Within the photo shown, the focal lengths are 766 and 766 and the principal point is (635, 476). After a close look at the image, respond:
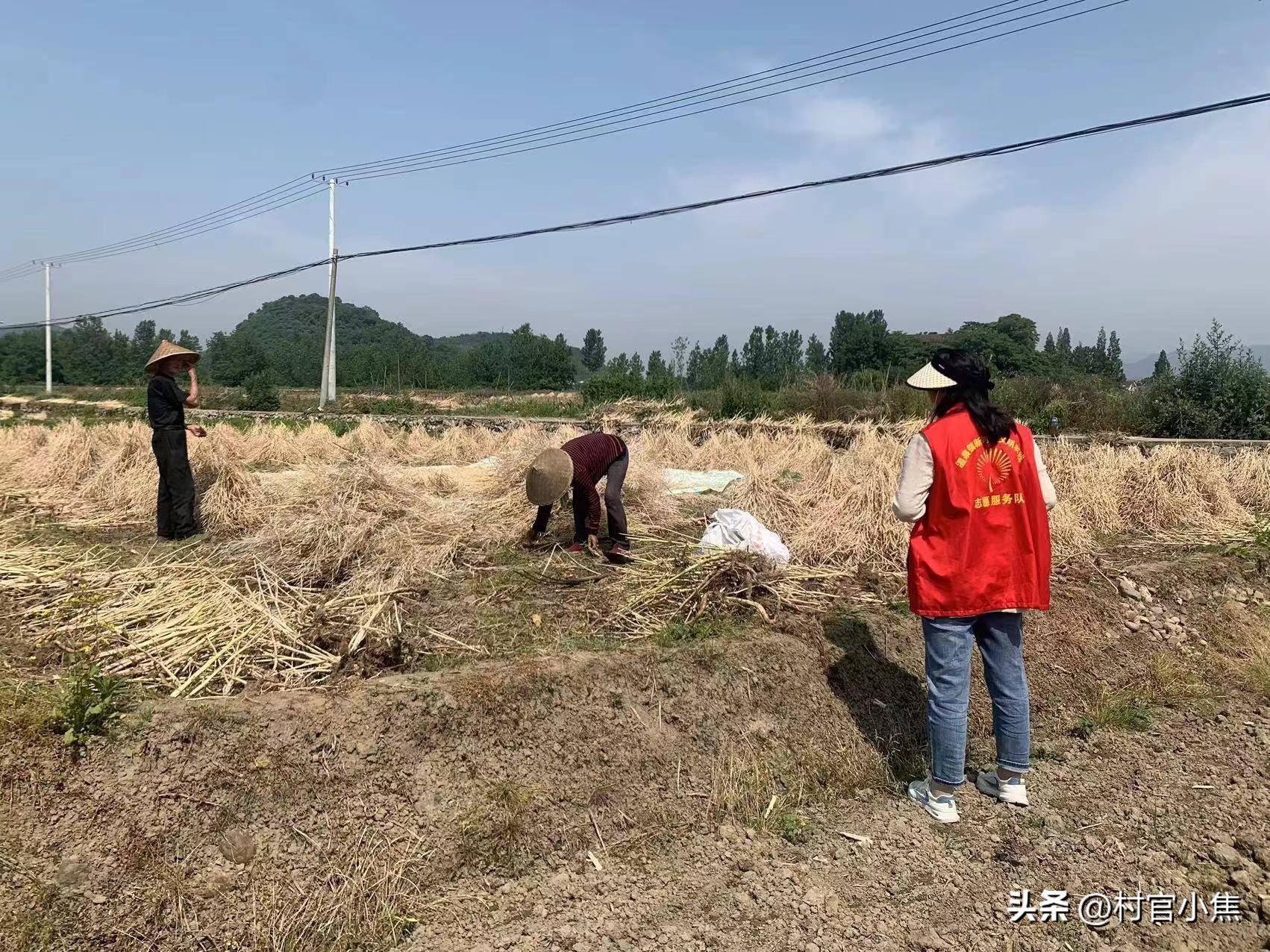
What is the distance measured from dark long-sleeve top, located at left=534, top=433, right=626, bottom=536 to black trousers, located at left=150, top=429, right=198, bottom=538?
8.34 ft

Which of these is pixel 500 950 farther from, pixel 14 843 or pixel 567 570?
pixel 567 570

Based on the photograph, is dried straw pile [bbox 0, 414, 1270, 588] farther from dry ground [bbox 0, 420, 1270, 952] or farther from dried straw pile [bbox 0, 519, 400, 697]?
dried straw pile [bbox 0, 519, 400, 697]

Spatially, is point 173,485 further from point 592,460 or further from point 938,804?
point 938,804

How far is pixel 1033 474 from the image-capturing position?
2.76 metres

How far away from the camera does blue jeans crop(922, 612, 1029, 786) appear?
2.76 m

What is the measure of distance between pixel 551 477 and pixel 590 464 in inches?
11.9

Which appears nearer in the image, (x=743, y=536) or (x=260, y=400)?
(x=743, y=536)

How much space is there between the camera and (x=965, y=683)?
2795mm

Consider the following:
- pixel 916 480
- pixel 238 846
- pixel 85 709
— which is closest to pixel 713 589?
pixel 916 480

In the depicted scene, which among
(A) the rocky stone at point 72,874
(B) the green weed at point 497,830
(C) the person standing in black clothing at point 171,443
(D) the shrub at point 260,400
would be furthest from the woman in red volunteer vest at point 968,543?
(D) the shrub at point 260,400

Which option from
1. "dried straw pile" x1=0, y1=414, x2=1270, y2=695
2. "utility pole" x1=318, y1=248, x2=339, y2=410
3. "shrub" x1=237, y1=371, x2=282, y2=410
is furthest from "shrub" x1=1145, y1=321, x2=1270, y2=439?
"shrub" x1=237, y1=371, x2=282, y2=410

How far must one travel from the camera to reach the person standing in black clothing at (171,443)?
5.37 m

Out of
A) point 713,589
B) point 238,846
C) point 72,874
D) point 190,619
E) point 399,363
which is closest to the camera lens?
point 72,874

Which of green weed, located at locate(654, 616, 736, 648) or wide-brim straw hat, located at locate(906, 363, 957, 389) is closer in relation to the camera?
wide-brim straw hat, located at locate(906, 363, 957, 389)
